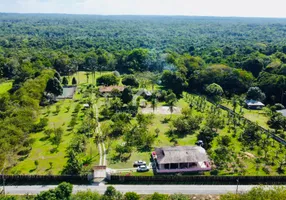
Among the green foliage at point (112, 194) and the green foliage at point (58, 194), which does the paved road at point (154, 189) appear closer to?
the green foliage at point (112, 194)

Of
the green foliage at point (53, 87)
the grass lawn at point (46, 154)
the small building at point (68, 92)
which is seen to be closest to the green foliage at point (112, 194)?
the grass lawn at point (46, 154)

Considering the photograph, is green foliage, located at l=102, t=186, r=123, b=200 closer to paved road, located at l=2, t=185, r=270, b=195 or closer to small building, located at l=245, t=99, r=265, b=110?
paved road, located at l=2, t=185, r=270, b=195

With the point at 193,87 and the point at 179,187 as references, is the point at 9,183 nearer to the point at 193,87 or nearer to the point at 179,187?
the point at 179,187

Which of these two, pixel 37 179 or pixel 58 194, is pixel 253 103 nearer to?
pixel 37 179

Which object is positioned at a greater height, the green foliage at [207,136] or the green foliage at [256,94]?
the green foliage at [256,94]

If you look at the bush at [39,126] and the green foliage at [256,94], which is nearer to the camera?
the bush at [39,126]

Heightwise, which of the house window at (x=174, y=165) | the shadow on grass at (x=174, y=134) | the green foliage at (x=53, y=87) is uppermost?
the green foliage at (x=53, y=87)

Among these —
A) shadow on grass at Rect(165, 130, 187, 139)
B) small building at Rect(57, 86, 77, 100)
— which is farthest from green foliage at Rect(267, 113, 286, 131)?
small building at Rect(57, 86, 77, 100)

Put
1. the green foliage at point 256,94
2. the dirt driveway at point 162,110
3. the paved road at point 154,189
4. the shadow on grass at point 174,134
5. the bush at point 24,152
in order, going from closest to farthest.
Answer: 1. the paved road at point 154,189
2. the bush at point 24,152
3. the shadow on grass at point 174,134
4. the dirt driveway at point 162,110
5. the green foliage at point 256,94
